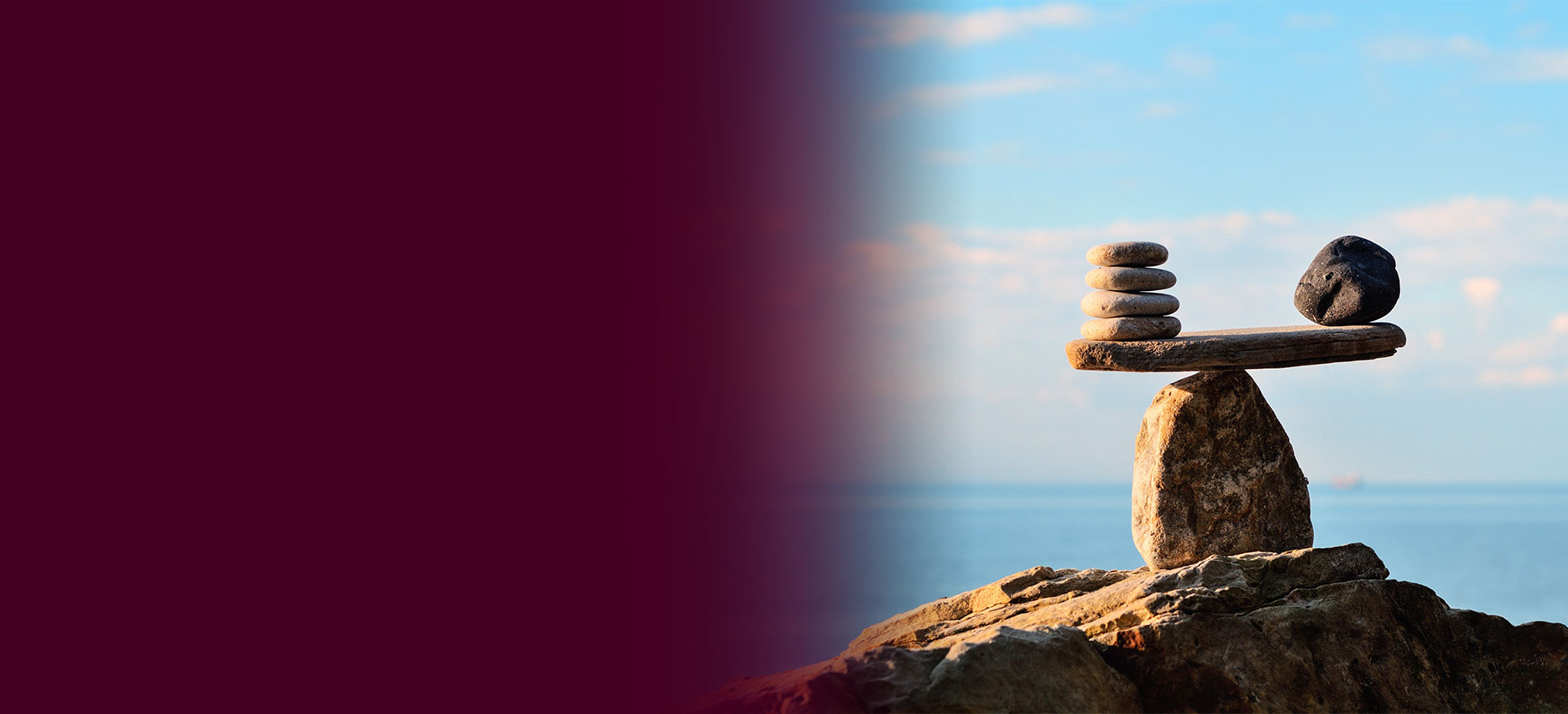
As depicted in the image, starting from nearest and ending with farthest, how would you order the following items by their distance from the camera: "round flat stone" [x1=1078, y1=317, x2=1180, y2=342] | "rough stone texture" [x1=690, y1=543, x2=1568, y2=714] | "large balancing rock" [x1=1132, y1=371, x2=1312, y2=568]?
"rough stone texture" [x1=690, y1=543, x2=1568, y2=714] < "round flat stone" [x1=1078, y1=317, x2=1180, y2=342] < "large balancing rock" [x1=1132, y1=371, x2=1312, y2=568]

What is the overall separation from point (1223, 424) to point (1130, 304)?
1012 mm

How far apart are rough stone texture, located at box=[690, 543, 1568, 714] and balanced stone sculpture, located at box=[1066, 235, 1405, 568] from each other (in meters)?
0.65

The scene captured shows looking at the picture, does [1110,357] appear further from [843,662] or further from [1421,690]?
[843,662]

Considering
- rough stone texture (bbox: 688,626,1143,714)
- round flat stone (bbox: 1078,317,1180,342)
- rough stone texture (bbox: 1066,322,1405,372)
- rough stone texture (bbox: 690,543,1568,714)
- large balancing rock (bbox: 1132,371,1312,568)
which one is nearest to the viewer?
rough stone texture (bbox: 688,626,1143,714)

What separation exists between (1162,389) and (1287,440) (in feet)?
2.82

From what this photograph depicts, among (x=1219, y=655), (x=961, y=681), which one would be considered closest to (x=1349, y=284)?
(x=1219, y=655)

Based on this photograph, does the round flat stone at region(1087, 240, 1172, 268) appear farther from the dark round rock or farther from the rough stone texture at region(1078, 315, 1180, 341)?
the dark round rock

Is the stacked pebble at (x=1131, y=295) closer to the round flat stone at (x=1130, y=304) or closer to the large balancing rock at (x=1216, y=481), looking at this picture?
the round flat stone at (x=1130, y=304)

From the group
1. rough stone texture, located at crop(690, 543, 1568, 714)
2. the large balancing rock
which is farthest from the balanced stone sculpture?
rough stone texture, located at crop(690, 543, 1568, 714)

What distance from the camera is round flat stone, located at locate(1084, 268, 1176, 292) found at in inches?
311

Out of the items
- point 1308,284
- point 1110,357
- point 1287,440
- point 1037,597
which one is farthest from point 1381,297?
point 1037,597

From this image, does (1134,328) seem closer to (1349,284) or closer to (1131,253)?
(1131,253)

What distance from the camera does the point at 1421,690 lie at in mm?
6551

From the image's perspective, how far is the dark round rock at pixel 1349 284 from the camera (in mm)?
8070
